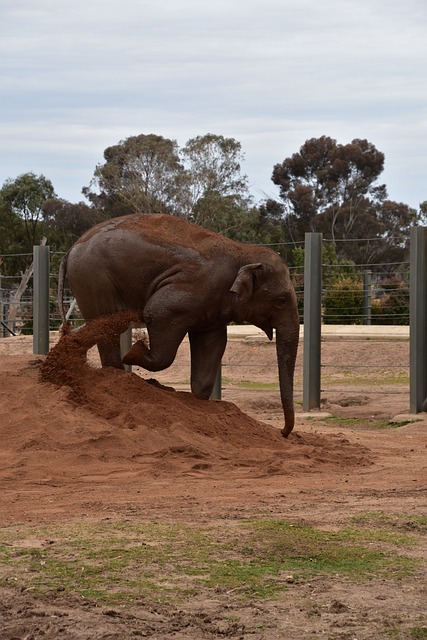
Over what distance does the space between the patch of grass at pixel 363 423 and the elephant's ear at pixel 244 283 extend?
12.9 feet

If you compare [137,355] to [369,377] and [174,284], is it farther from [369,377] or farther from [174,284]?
[369,377]

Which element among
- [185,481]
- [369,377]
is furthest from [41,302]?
[369,377]

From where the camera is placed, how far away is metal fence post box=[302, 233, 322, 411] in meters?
16.1

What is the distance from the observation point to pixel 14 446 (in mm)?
9609

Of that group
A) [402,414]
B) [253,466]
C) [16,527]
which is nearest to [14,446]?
[253,466]

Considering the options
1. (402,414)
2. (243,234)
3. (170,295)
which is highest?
(243,234)

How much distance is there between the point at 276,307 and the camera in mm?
11562

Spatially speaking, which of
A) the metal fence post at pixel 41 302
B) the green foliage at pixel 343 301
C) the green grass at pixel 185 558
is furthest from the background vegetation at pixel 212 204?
the green grass at pixel 185 558

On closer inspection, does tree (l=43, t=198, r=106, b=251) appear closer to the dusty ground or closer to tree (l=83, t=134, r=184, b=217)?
tree (l=83, t=134, r=184, b=217)

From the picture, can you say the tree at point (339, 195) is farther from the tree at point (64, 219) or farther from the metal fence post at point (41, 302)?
the metal fence post at point (41, 302)

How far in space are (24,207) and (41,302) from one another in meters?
40.2

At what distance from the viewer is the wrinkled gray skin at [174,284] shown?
11172 mm

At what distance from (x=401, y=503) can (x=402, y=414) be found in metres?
7.22

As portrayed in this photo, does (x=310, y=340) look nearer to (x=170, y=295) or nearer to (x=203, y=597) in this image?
(x=170, y=295)
